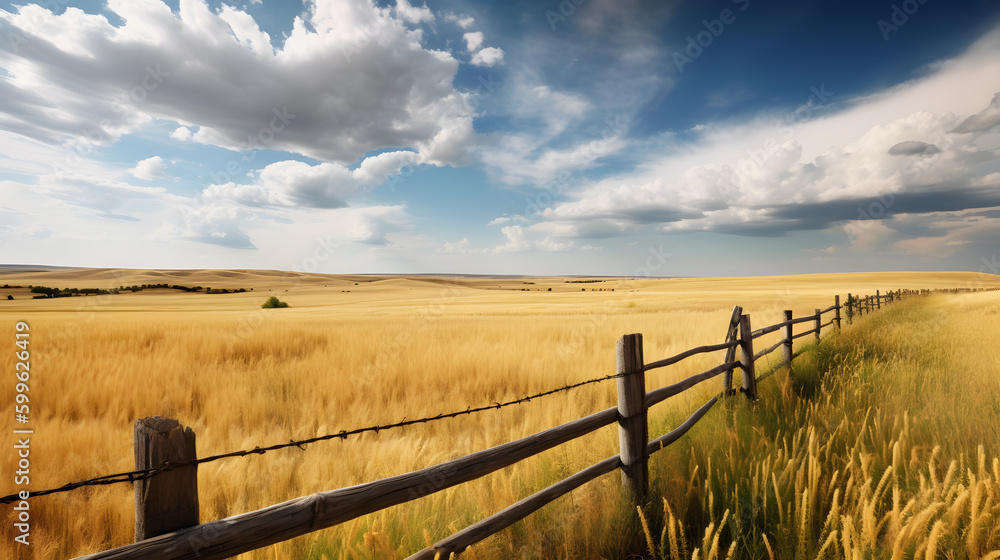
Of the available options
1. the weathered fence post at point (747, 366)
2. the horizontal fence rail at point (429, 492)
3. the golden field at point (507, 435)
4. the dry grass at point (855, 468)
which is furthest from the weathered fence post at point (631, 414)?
the weathered fence post at point (747, 366)

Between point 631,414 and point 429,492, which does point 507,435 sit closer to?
point 631,414

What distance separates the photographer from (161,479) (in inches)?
54.4

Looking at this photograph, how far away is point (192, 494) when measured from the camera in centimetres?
148

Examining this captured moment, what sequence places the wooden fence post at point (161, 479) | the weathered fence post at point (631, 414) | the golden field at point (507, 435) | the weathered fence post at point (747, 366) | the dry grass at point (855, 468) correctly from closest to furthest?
the wooden fence post at point (161, 479)
the dry grass at point (855, 468)
the golden field at point (507, 435)
the weathered fence post at point (631, 414)
the weathered fence post at point (747, 366)

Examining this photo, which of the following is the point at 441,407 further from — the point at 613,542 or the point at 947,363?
the point at 947,363

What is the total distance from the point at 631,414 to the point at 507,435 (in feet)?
8.06

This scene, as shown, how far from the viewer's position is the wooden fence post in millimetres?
1361

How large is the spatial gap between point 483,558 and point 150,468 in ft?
6.70

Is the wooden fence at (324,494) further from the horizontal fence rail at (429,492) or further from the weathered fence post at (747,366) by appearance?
the weathered fence post at (747,366)

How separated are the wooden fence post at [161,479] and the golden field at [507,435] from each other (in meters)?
1.06

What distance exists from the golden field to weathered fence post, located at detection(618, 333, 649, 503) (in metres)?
0.20

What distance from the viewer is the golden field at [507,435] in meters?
2.79

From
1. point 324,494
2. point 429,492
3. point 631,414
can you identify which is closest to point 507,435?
point 631,414

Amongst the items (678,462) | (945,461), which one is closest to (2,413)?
(678,462)
